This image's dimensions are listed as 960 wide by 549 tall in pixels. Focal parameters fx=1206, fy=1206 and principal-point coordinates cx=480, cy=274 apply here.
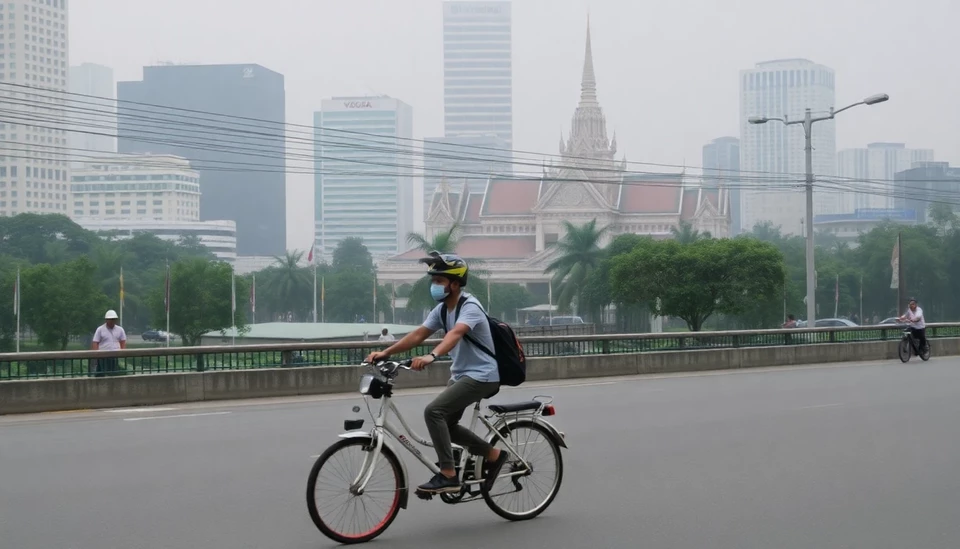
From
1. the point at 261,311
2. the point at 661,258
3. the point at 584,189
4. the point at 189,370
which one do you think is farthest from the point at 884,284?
the point at 189,370

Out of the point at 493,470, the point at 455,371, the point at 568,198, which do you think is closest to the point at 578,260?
the point at 568,198

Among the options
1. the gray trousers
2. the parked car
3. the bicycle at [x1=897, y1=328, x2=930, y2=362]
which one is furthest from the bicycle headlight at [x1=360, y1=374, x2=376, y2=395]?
Result: the parked car

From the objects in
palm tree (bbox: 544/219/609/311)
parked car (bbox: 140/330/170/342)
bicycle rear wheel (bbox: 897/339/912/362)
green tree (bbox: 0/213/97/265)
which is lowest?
parked car (bbox: 140/330/170/342)

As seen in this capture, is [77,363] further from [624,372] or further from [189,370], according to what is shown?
[624,372]

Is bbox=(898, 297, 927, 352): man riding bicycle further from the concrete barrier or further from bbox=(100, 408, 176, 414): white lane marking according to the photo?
bbox=(100, 408, 176, 414): white lane marking

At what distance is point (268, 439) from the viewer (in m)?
12.6

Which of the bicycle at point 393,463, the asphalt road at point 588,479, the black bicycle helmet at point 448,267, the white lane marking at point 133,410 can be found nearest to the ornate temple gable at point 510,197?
the white lane marking at point 133,410

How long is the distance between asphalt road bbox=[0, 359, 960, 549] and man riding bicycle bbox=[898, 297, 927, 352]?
456 inches

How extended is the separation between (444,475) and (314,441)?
5.06m

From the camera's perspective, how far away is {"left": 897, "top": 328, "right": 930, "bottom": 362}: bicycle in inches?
1100

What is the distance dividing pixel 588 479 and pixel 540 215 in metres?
127

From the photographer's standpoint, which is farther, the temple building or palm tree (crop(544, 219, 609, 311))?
the temple building

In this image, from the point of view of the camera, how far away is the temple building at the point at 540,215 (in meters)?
132

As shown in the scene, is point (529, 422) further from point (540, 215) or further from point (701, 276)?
point (540, 215)
